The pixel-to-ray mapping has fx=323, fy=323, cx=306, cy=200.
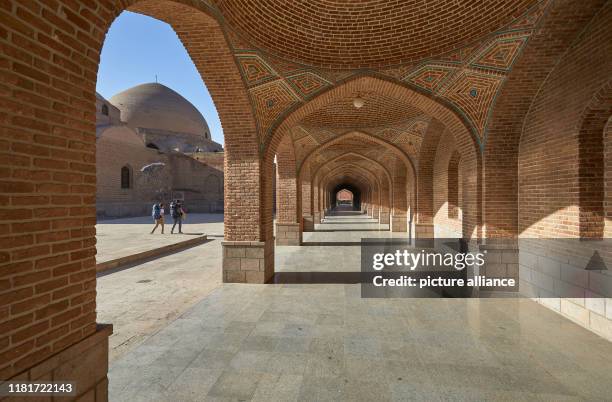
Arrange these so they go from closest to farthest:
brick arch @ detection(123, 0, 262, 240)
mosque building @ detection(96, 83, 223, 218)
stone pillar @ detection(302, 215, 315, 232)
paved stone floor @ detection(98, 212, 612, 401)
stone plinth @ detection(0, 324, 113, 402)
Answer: stone plinth @ detection(0, 324, 113, 402) → paved stone floor @ detection(98, 212, 612, 401) → brick arch @ detection(123, 0, 262, 240) → stone pillar @ detection(302, 215, 315, 232) → mosque building @ detection(96, 83, 223, 218)

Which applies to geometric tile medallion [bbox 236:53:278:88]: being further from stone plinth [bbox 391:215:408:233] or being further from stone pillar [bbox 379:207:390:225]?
stone pillar [bbox 379:207:390:225]

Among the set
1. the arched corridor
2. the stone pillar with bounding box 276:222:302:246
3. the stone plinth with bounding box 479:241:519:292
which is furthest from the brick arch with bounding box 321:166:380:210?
the stone plinth with bounding box 479:241:519:292

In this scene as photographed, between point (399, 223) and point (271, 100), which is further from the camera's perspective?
point (399, 223)

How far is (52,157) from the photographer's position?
5.97 feet

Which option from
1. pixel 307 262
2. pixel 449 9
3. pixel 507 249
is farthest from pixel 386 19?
pixel 307 262

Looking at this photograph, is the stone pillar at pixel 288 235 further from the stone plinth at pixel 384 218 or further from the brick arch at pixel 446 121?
the stone plinth at pixel 384 218

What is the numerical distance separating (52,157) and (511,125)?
6.18 metres

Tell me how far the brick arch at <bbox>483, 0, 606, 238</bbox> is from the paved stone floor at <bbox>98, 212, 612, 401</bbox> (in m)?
1.43

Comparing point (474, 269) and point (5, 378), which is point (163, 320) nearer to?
point (5, 378)

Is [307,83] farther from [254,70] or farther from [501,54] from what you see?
[501,54]

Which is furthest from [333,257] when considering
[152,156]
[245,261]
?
[152,156]

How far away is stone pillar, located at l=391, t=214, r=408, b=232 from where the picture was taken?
14.1 m

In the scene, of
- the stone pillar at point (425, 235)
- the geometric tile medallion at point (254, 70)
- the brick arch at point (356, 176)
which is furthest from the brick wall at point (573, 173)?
the brick arch at point (356, 176)

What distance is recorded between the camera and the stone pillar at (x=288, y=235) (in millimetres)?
10414
